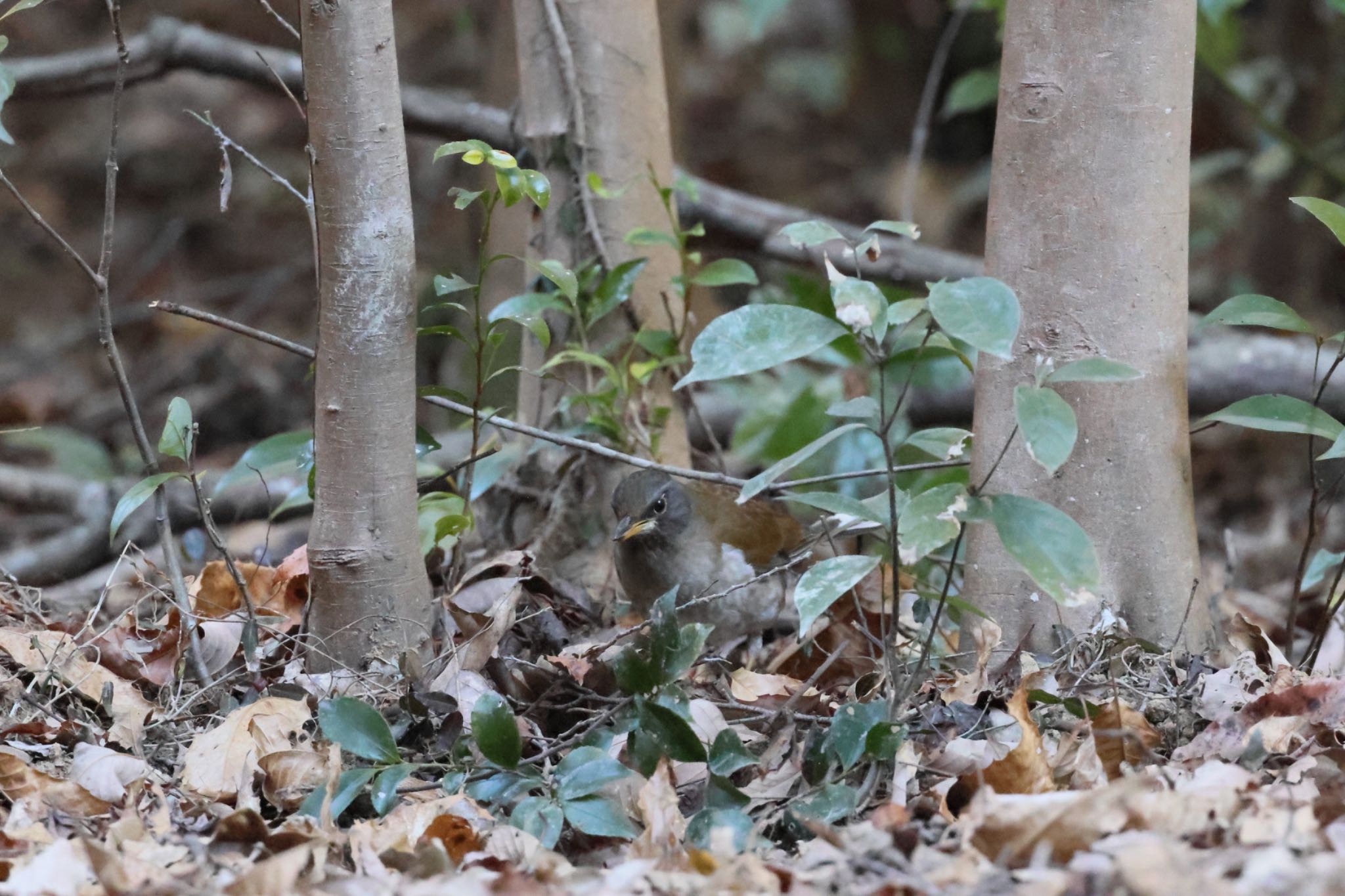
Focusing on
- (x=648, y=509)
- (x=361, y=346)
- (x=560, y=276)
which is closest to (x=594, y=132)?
(x=560, y=276)

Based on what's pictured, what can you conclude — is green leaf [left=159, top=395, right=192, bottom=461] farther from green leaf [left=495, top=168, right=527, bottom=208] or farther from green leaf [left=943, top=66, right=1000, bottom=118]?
green leaf [left=943, top=66, right=1000, bottom=118]

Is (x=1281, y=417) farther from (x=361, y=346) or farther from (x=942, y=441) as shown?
(x=361, y=346)

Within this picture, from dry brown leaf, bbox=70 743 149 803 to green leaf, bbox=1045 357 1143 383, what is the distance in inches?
68.5

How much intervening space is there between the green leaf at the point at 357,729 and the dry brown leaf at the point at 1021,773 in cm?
103

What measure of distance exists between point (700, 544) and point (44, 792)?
208 cm

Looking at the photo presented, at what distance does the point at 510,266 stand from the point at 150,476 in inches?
109

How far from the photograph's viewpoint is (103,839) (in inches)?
82.9

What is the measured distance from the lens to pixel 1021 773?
219 cm

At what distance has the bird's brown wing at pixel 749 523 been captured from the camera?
A: 393 centimetres

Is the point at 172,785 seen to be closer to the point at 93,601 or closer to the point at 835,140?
the point at 93,601

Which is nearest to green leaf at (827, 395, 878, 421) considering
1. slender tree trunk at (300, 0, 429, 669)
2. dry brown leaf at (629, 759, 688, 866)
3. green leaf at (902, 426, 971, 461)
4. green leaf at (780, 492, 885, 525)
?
green leaf at (902, 426, 971, 461)

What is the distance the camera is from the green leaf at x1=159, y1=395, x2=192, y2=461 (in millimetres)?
2670

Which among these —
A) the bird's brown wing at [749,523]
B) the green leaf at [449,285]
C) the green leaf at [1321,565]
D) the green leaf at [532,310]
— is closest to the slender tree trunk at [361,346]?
the green leaf at [449,285]

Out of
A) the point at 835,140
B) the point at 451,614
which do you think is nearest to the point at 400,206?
the point at 451,614
